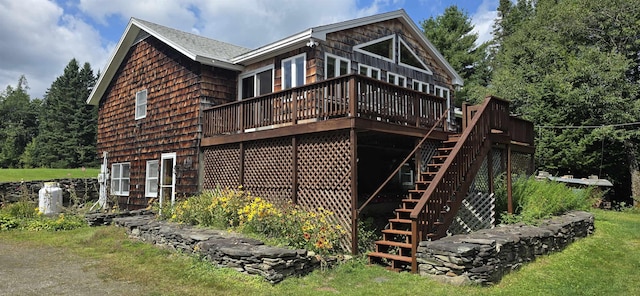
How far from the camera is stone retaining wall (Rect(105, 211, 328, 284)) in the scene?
6570mm

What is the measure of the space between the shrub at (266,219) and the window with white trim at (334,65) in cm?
400

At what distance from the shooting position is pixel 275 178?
10008mm

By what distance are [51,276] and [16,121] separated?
245 ft

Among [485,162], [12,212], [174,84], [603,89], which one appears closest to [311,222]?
[485,162]

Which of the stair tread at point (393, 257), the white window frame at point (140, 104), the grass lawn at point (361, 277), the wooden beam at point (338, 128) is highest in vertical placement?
the white window frame at point (140, 104)

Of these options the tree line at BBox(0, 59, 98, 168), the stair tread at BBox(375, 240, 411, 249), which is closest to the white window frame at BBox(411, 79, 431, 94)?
the stair tread at BBox(375, 240, 411, 249)

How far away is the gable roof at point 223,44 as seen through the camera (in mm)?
11416

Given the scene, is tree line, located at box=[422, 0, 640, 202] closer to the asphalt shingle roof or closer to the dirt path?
the asphalt shingle roof

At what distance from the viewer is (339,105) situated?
890 cm

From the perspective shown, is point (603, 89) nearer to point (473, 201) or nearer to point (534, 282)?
point (473, 201)

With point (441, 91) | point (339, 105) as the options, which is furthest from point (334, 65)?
point (441, 91)

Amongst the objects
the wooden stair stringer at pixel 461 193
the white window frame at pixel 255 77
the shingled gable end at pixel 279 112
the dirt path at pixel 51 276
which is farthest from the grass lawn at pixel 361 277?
the white window frame at pixel 255 77

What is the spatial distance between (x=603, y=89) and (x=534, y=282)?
18.5 m

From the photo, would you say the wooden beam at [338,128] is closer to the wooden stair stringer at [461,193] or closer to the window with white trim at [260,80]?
the wooden stair stringer at [461,193]
